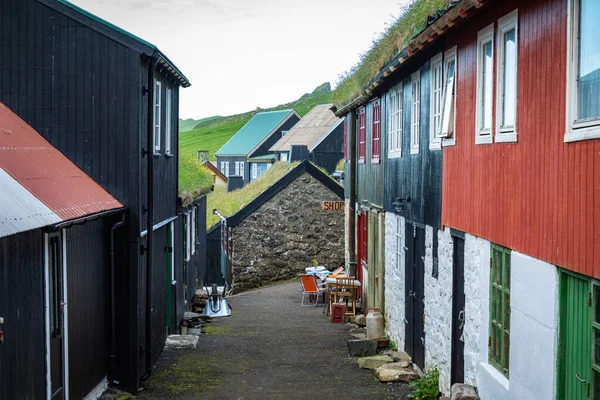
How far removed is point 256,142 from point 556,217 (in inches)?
2440

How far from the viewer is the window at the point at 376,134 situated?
18.0 m

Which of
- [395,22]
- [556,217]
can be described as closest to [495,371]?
[556,217]

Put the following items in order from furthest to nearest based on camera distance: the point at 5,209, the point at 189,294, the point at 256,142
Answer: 1. the point at 256,142
2. the point at 189,294
3. the point at 5,209

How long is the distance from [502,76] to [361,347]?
7.78 metres

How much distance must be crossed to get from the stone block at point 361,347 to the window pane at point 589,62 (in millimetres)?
9537

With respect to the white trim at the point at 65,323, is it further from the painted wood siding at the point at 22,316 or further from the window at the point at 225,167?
the window at the point at 225,167

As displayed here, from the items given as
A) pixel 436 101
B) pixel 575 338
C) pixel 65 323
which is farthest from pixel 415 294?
pixel 575 338

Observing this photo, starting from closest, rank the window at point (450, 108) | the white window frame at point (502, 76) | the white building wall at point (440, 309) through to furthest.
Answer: the white window frame at point (502, 76)
the window at point (450, 108)
the white building wall at point (440, 309)

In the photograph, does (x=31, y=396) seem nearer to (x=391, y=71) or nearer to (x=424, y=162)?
(x=424, y=162)

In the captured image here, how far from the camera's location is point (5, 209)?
7.39 meters

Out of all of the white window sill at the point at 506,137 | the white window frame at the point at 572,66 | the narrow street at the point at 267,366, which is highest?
the white window frame at the point at 572,66

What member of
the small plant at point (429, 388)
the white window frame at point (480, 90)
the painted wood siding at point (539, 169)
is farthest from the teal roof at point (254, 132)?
the painted wood siding at point (539, 169)

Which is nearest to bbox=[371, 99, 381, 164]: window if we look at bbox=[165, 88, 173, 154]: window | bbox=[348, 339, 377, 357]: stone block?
bbox=[348, 339, 377, 357]: stone block

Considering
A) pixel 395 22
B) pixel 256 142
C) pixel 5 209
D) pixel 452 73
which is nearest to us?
pixel 5 209
